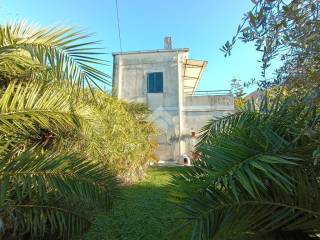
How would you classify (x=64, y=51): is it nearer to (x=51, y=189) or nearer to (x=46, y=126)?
(x=46, y=126)

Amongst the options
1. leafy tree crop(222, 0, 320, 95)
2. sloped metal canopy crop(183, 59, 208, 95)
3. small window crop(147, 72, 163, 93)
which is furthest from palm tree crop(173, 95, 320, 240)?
small window crop(147, 72, 163, 93)

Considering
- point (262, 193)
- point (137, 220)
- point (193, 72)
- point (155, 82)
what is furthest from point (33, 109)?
point (193, 72)

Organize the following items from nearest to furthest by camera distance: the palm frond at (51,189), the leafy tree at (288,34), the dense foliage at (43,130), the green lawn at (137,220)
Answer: the leafy tree at (288,34)
the palm frond at (51,189)
the dense foliage at (43,130)
the green lawn at (137,220)

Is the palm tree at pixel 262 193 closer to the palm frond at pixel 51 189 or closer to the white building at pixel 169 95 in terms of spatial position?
the palm frond at pixel 51 189

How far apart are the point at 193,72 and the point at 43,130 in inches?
735

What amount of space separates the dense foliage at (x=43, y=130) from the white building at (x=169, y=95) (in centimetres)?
1616

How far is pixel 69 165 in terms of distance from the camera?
341cm

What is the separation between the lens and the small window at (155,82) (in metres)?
21.4

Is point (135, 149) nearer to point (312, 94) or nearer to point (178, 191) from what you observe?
point (178, 191)

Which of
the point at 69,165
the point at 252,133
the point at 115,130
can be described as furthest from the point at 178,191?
the point at 115,130

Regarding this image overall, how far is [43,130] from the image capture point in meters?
4.88

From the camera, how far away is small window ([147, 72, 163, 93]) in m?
21.4

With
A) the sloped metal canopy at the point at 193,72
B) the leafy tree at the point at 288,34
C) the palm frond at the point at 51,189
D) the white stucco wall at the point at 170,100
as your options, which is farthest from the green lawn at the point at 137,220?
the sloped metal canopy at the point at 193,72

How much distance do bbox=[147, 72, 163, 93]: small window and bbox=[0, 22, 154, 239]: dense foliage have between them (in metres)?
16.7
